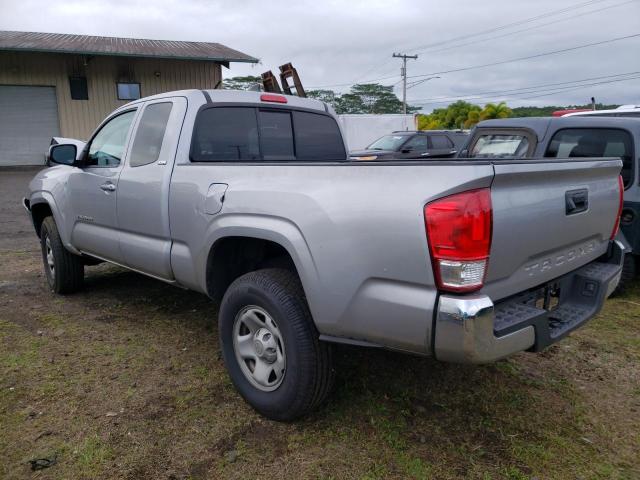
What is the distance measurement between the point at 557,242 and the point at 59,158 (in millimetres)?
4214

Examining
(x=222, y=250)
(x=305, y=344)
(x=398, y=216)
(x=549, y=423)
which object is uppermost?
(x=398, y=216)

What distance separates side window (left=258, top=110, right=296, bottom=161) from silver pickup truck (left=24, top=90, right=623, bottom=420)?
0.01 m

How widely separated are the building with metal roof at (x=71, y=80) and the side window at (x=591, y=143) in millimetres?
19688

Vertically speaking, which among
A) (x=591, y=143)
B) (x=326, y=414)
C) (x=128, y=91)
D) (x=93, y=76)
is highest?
(x=93, y=76)

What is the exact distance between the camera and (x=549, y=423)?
2959 mm

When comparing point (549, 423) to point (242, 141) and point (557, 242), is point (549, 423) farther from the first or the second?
point (242, 141)

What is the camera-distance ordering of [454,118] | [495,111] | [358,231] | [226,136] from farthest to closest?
[454,118] < [495,111] < [226,136] < [358,231]

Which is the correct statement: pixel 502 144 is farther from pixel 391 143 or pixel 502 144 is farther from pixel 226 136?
pixel 391 143

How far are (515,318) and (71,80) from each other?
24043 millimetres

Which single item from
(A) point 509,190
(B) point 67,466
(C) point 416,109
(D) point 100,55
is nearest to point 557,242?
(A) point 509,190

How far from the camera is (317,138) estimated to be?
443 cm

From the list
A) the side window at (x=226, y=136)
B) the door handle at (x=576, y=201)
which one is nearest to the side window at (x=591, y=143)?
the door handle at (x=576, y=201)

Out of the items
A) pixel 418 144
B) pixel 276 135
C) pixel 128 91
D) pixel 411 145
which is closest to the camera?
pixel 276 135

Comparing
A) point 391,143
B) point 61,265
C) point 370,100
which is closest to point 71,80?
point 391,143
